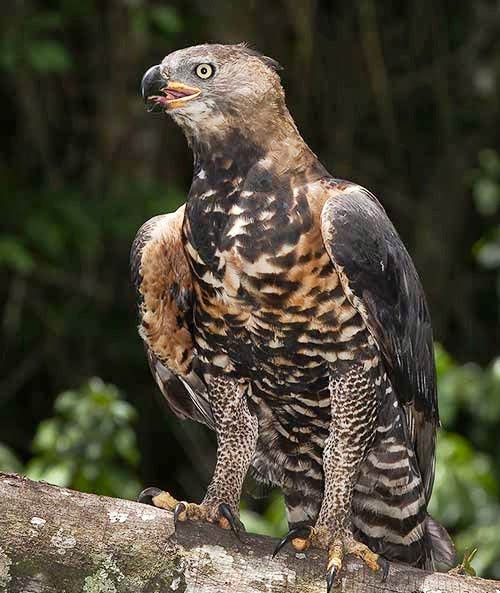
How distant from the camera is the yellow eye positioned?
10.8 feet

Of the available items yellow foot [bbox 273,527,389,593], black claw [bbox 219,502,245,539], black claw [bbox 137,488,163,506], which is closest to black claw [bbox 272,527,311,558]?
yellow foot [bbox 273,527,389,593]

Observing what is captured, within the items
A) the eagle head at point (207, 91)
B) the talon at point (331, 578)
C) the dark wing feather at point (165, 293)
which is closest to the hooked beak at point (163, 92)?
the eagle head at point (207, 91)

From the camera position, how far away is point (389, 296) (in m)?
3.38

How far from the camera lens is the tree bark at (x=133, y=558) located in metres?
2.80

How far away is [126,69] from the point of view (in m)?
6.80

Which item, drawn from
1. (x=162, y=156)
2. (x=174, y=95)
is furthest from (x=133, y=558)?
(x=162, y=156)

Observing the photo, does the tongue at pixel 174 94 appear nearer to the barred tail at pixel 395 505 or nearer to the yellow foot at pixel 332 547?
the barred tail at pixel 395 505

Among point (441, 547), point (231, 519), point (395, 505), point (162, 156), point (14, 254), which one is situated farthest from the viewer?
point (162, 156)

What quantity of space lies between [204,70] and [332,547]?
4.63 ft

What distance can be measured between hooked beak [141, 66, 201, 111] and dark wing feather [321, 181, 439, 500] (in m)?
0.50

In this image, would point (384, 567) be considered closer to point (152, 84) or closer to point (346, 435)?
point (346, 435)

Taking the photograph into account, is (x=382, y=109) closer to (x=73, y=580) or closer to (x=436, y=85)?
(x=436, y=85)

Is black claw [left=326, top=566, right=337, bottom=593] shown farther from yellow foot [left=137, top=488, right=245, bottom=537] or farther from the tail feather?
the tail feather

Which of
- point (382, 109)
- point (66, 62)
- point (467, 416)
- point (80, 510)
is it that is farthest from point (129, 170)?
point (80, 510)
